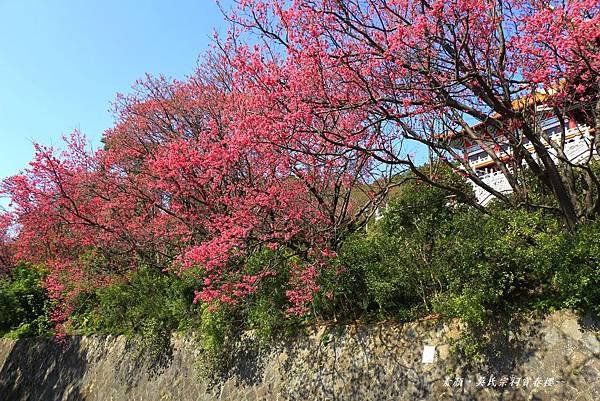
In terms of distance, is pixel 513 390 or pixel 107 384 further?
pixel 107 384

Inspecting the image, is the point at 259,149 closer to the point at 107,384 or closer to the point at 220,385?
the point at 220,385

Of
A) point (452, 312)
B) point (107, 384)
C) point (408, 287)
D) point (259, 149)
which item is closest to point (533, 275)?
point (452, 312)

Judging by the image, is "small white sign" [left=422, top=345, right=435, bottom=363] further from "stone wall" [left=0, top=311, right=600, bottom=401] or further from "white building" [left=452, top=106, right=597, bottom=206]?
"white building" [left=452, top=106, right=597, bottom=206]

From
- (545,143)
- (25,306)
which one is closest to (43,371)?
(25,306)

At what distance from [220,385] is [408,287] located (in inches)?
184

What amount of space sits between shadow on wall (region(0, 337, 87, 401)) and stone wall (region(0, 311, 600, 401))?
0.91ft

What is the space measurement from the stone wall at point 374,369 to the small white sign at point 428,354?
2.3 inches

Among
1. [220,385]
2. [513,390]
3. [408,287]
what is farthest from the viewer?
[220,385]

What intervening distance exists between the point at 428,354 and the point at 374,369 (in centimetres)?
103

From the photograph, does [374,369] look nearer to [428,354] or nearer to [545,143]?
[428,354]

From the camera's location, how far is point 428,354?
652 centimetres

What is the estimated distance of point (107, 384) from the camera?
12023mm

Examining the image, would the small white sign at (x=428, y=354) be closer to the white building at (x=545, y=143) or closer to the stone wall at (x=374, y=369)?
the stone wall at (x=374, y=369)

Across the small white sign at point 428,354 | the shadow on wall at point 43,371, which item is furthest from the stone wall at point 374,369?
the shadow on wall at point 43,371
